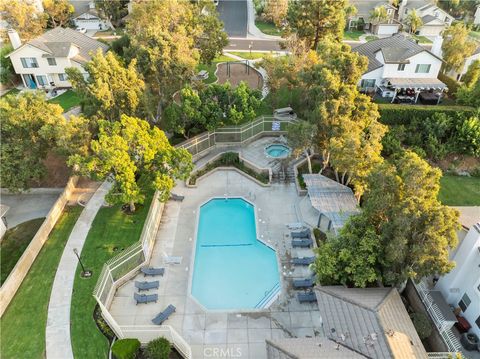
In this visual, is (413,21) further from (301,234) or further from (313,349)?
(313,349)

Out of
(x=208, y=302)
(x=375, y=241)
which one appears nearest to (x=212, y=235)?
(x=208, y=302)

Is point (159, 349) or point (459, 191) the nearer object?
point (159, 349)

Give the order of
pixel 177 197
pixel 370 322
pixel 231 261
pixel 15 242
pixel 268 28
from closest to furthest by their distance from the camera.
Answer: pixel 370 322 < pixel 231 261 < pixel 15 242 < pixel 177 197 < pixel 268 28

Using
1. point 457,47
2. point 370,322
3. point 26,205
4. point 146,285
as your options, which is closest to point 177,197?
point 146,285

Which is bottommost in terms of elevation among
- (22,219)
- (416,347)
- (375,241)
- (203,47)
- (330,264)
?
(22,219)

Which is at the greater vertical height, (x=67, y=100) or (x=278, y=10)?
(x=278, y=10)

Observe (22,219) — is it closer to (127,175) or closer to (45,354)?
(127,175)

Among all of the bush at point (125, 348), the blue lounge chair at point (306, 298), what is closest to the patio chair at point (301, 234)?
the blue lounge chair at point (306, 298)
